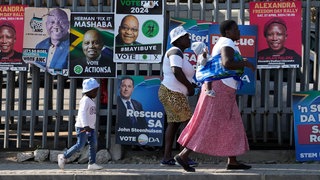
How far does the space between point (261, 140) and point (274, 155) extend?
12.0 inches

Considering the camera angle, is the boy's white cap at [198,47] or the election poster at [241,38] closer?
the boy's white cap at [198,47]

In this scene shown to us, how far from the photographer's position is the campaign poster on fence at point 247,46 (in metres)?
8.31

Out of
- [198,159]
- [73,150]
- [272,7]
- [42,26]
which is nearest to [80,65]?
[42,26]

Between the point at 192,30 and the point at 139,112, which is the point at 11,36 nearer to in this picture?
the point at 139,112

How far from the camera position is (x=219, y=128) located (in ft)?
24.7

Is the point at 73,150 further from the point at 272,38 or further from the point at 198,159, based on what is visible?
the point at 272,38

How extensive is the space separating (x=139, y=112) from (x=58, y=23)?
4.92 ft

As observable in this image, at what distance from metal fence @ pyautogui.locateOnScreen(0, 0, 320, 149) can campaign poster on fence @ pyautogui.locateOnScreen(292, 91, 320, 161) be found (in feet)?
0.67

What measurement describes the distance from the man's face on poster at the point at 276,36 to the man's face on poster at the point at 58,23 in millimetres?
2496

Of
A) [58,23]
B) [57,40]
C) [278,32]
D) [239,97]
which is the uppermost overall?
[58,23]

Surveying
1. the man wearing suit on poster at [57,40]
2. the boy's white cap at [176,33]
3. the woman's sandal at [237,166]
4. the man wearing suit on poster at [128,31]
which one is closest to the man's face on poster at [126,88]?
the man wearing suit on poster at [128,31]

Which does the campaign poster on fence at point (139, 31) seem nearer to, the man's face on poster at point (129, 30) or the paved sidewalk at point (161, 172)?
the man's face on poster at point (129, 30)

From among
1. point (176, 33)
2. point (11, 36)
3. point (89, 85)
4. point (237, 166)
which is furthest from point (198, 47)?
point (11, 36)

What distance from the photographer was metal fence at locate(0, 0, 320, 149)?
8.42 metres
